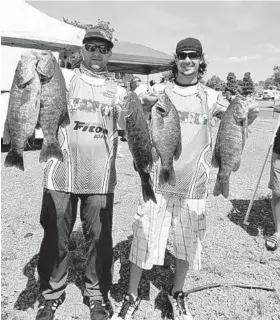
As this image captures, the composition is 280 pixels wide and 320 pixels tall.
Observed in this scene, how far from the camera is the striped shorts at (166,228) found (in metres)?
3.30

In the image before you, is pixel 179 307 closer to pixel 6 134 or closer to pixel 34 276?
pixel 34 276

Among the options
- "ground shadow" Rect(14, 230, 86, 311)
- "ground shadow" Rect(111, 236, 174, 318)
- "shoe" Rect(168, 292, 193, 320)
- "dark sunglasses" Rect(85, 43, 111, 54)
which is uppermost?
"dark sunglasses" Rect(85, 43, 111, 54)

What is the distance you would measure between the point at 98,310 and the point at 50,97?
2.14 metres

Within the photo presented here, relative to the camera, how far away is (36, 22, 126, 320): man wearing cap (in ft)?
10.1

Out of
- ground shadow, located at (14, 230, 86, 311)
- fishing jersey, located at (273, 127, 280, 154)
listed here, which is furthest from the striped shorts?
fishing jersey, located at (273, 127, 280, 154)

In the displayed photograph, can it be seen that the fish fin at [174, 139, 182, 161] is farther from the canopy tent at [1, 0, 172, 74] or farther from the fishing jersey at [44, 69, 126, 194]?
the canopy tent at [1, 0, 172, 74]

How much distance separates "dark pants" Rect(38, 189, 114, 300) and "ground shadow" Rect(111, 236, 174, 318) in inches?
25.0

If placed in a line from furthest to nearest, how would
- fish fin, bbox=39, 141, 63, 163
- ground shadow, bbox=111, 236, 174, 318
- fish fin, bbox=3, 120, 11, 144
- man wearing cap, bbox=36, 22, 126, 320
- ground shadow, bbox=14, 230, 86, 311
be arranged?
1. ground shadow, bbox=111, 236, 174, 318
2. ground shadow, bbox=14, 230, 86, 311
3. man wearing cap, bbox=36, 22, 126, 320
4. fish fin, bbox=39, 141, 63, 163
5. fish fin, bbox=3, 120, 11, 144

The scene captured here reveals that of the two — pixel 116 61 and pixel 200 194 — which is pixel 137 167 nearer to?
pixel 200 194

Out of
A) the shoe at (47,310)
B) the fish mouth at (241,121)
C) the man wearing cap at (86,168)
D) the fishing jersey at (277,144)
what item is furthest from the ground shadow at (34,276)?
the fishing jersey at (277,144)

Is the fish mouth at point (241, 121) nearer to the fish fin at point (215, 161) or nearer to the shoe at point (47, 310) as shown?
the fish fin at point (215, 161)

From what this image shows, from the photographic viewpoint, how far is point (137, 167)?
2850mm

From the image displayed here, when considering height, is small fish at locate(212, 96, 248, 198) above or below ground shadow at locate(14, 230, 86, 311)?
above

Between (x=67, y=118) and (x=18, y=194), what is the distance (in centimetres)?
486
